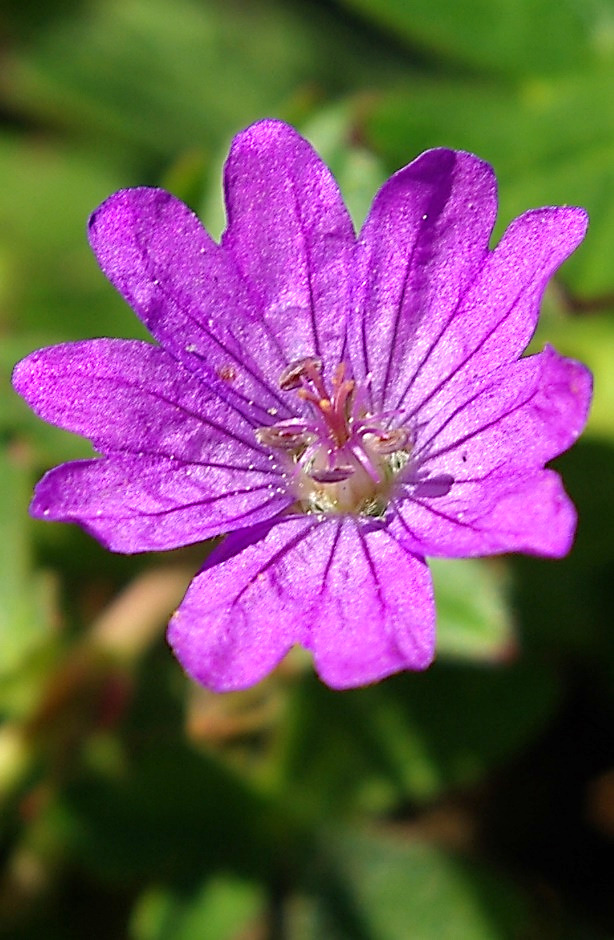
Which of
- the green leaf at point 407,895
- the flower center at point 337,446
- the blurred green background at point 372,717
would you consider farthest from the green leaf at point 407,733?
the flower center at point 337,446

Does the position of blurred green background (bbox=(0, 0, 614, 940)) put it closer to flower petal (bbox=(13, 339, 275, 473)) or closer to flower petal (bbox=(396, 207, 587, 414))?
flower petal (bbox=(396, 207, 587, 414))

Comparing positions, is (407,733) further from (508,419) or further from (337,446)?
(508,419)

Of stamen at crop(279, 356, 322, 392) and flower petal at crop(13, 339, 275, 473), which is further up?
flower petal at crop(13, 339, 275, 473)

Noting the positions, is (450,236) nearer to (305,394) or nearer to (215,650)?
(305,394)

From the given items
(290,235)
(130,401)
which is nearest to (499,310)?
(290,235)

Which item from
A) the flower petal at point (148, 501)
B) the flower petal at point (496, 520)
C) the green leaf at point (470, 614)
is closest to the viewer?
the flower petal at point (496, 520)

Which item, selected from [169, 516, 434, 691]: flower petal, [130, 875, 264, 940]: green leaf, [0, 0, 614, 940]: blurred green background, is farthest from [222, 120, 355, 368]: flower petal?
[130, 875, 264, 940]: green leaf

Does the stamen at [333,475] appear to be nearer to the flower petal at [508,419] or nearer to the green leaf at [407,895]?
the flower petal at [508,419]
